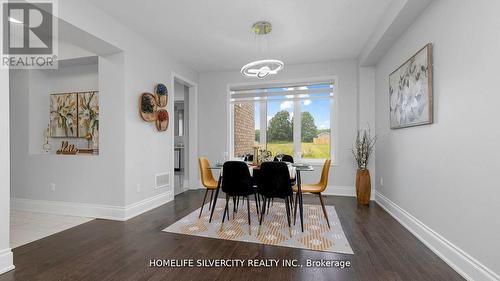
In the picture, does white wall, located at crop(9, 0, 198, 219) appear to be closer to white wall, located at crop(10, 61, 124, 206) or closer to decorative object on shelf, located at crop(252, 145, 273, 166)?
white wall, located at crop(10, 61, 124, 206)

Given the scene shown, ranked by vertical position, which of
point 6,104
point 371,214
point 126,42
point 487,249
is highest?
point 126,42

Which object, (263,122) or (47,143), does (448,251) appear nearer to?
(263,122)

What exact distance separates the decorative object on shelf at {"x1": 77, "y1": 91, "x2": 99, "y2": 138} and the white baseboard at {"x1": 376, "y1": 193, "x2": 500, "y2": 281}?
15.1 feet

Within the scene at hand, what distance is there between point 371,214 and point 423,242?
99 centimetres

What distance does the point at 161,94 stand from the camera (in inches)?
157

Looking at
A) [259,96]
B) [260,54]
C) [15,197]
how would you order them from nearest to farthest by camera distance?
[15,197] → [260,54] → [259,96]

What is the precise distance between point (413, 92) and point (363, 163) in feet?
5.68

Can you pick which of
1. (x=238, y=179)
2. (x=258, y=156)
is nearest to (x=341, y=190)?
(x=258, y=156)

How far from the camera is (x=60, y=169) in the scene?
11.6 feet

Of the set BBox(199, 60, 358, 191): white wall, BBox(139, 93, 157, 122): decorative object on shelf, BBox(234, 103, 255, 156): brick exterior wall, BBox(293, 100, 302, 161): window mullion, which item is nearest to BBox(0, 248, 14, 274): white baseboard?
BBox(139, 93, 157, 122): decorative object on shelf

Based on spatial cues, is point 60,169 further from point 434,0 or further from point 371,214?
point 434,0

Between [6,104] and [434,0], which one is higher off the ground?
[434,0]

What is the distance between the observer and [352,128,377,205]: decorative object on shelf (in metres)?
3.99

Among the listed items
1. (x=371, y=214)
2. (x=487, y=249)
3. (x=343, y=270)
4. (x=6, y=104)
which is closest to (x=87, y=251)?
(x=6, y=104)
